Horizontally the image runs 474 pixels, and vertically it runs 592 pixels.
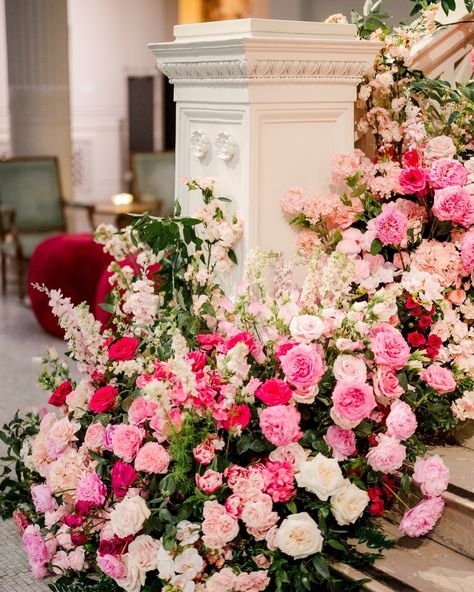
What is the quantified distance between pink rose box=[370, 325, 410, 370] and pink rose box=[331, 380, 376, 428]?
0.41ft

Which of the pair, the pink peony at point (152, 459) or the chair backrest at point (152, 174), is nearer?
the pink peony at point (152, 459)

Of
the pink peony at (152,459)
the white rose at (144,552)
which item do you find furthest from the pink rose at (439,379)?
the white rose at (144,552)

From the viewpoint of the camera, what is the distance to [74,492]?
2896mm

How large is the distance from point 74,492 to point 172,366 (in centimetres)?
55

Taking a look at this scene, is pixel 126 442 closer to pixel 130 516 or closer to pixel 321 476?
pixel 130 516

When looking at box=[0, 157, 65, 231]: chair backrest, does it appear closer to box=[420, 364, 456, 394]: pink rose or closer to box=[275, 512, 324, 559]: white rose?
box=[420, 364, 456, 394]: pink rose

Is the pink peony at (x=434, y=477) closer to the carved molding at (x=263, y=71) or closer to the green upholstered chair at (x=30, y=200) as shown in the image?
the carved molding at (x=263, y=71)

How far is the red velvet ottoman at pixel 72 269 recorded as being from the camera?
242 inches

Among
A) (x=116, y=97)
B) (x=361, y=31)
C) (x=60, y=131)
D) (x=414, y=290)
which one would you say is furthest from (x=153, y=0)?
(x=414, y=290)

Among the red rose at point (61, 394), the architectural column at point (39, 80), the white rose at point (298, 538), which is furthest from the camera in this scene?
the architectural column at point (39, 80)

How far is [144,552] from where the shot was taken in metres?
2.60

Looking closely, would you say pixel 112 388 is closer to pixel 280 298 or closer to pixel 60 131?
pixel 280 298

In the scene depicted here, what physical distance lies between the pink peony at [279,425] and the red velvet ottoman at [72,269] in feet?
12.0

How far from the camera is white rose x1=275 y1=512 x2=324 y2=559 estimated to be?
249 centimetres
